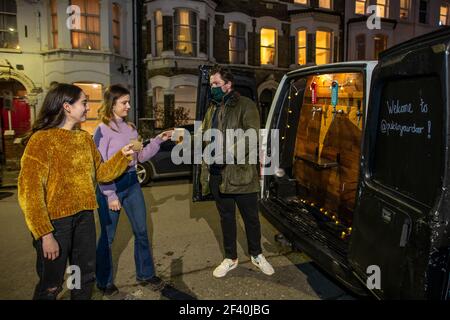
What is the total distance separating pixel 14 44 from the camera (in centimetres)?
1423

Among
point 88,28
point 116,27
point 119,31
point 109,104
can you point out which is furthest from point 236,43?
point 109,104

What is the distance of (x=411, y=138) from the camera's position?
2.26 metres

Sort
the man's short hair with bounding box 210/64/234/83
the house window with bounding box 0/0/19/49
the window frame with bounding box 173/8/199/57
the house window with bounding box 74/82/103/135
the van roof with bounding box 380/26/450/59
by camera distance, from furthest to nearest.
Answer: the window frame with bounding box 173/8/199/57 → the house window with bounding box 74/82/103/135 → the house window with bounding box 0/0/19/49 → the man's short hair with bounding box 210/64/234/83 → the van roof with bounding box 380/26/450/59

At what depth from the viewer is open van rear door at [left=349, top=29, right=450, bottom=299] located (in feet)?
6.53

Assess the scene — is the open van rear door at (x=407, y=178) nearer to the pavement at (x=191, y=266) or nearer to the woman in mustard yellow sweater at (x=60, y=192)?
the pavement at (x=191, y=266)

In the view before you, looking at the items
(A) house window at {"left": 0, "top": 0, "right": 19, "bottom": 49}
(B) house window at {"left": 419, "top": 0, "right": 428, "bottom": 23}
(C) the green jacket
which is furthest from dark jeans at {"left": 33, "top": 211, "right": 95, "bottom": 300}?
(B) house window at {"left": 419, "top": 0, "right": 428, "bottom": 23}

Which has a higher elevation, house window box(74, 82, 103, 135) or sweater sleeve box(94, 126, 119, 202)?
house window box(74, 82, 103, 135)

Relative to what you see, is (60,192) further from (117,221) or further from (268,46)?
(268,46)

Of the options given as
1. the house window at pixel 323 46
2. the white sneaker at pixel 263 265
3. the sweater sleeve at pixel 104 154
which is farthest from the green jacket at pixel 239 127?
the house window at pixel 323 46

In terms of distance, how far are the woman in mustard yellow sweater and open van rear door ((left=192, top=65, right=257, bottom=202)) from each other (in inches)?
64.9

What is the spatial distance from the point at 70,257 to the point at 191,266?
5.77 ft

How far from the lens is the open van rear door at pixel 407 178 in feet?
6.53

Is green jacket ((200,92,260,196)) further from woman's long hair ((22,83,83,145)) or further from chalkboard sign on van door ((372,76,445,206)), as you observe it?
woman's long hair ((22,83,83,145))

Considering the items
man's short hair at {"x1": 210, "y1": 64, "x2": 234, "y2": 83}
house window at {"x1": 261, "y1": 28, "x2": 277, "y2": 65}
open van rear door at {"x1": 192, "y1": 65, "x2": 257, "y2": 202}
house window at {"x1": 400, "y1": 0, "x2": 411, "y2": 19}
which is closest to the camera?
man's short hair at {"x1": 210, "y1": 64, "x2": 234, "y2": 83}
